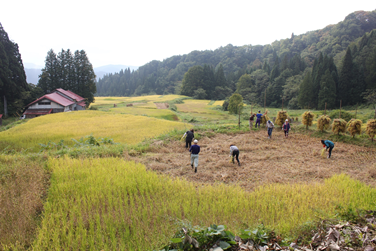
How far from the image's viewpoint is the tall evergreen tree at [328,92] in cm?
3591

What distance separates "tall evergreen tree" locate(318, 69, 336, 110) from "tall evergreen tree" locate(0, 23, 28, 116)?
162ft

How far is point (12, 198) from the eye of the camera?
5.35m

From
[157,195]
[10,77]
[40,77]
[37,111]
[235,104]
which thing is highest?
[40,77]

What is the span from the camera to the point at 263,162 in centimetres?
968

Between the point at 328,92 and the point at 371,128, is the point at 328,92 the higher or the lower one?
the higher one

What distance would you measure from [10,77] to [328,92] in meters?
50.8

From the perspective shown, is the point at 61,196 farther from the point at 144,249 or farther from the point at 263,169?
the point at 263,169

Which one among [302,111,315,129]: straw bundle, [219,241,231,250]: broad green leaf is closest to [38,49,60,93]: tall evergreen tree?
[302,111,315,129]: straw bundle

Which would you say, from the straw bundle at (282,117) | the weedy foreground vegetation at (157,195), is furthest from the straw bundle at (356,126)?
the straw bundle at (282,117)

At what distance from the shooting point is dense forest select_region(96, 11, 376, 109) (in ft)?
121

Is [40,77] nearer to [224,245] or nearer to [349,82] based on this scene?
[224,245]

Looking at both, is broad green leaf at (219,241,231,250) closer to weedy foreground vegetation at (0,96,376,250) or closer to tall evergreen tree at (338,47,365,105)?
weedy foreground vegetation at (0,96,376,250)

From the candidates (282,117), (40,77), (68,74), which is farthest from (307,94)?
(40,77)

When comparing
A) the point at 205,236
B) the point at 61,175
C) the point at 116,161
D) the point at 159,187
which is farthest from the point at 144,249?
the point at 116,161
